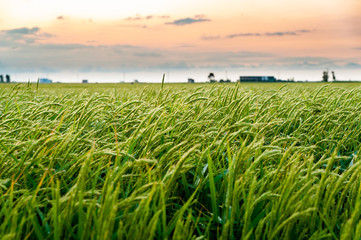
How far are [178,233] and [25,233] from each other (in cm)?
89

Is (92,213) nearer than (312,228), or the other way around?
(92,213)

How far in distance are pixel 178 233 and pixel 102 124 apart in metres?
2.17

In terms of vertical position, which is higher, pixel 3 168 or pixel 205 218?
pixel 3 168

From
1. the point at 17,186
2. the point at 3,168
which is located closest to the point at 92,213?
the point at 17,186

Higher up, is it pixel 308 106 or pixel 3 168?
pixel 308 106

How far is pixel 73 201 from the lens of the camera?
1.62 m

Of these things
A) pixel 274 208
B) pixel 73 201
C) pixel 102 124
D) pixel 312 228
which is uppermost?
pixel 102 124

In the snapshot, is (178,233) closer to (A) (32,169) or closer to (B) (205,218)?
(B) (205,218)

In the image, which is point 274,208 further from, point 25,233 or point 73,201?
point 25,233

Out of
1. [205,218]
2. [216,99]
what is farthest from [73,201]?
[216,99]

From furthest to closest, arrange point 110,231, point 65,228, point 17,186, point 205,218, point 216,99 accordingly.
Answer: point 216,99, point 17,186, point 205,218, point 65,228, point 110,231

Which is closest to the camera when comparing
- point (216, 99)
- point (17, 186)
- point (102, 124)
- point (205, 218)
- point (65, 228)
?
point (65, 228)

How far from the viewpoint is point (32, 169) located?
2283 millimetres

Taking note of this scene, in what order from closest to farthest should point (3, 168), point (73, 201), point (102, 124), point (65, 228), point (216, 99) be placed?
point (73, 201)
point (65, 228)
point (3, 168)
point (102, 124)
point (216, 99)
